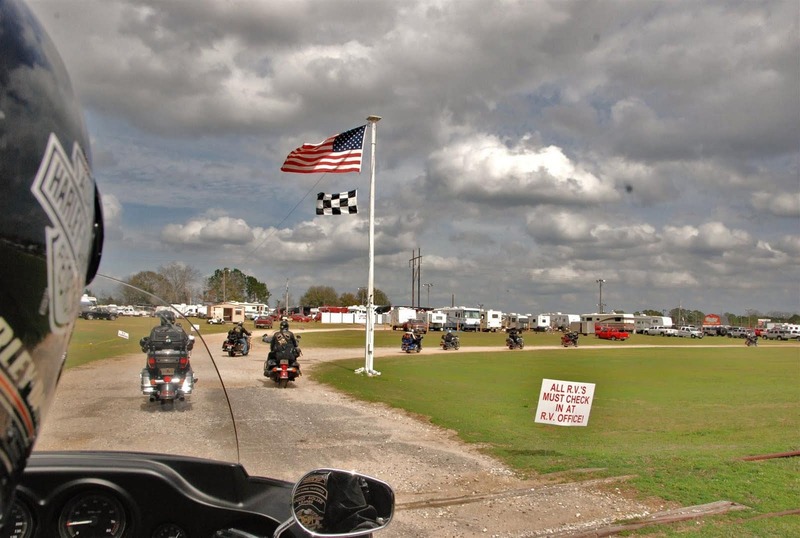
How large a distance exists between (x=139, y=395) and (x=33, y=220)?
133cm

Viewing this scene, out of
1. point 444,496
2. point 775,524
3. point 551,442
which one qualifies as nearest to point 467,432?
point 551,442

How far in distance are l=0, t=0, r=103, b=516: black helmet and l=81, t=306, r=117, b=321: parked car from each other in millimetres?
561

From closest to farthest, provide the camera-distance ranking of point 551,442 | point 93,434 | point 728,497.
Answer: point 93,434 → point 728,497 → point 551,442

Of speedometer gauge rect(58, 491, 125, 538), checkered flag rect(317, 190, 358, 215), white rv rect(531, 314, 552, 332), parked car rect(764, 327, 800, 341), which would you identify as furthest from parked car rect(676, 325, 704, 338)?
speedometer gauge rect(58, 491, 125, 538)

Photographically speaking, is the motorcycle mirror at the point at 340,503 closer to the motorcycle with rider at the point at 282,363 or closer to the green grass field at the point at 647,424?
the green grass field at the point at 647,424

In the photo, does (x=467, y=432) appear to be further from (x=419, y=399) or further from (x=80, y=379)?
(x=80, y=379)

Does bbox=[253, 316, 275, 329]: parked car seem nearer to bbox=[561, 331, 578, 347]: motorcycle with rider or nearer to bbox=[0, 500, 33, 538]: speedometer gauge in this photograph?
bbox=[561, 331, 578, 347]: motorcycle with rider

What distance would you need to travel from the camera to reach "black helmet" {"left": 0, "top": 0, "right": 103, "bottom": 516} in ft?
4.06

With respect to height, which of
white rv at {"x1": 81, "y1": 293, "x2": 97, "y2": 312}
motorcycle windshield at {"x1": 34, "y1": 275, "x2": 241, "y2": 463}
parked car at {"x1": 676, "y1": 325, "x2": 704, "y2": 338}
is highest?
white rv at {"x1": 81, "y1": 293, "x2": 97, "y2": 312}

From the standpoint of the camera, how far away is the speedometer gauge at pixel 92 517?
7.35 ft

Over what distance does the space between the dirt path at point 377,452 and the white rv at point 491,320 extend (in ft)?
214

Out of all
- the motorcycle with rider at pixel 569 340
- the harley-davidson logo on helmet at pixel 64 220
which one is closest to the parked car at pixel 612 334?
the motorcycle with rider at pixel 569 340

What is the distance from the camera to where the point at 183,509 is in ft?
7.76

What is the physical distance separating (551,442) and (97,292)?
900 cm
